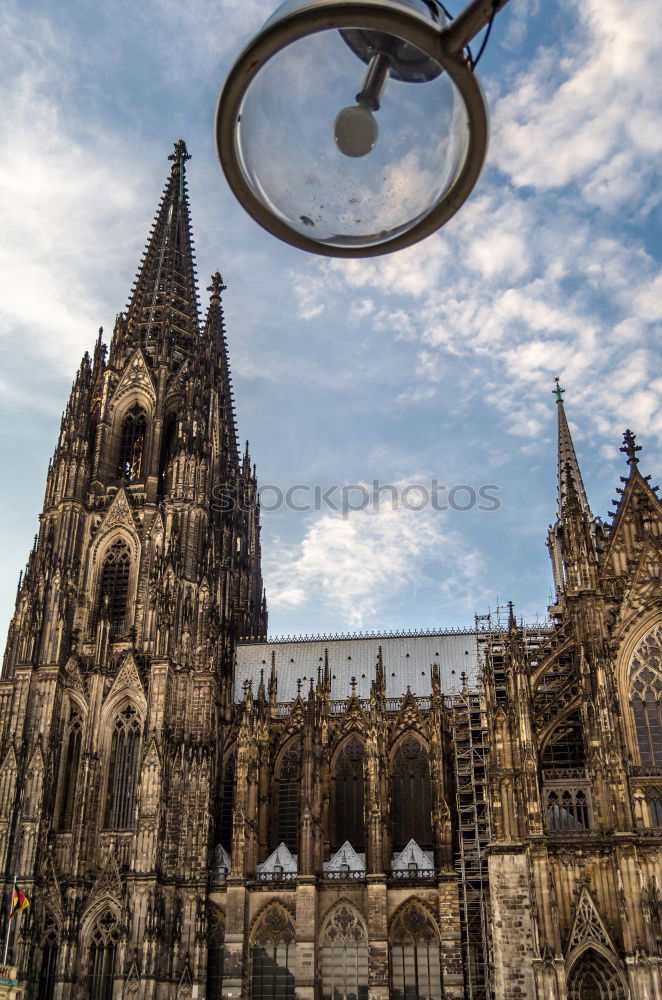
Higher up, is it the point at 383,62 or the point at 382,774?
the point at 382,774

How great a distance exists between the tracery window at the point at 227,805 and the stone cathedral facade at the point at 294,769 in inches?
3.6

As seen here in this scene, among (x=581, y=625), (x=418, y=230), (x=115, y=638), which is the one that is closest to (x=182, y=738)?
(x=115, y=638)

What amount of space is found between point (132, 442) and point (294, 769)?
62.0 feet

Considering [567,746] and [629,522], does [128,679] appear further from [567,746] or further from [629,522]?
[629,522]

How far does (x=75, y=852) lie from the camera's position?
127ft

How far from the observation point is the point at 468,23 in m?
4.17

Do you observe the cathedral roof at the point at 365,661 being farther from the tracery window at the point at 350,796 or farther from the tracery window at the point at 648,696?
the tracery window at the point at 648,696

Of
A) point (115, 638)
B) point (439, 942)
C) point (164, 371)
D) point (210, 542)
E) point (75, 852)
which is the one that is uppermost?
point (164, 371)

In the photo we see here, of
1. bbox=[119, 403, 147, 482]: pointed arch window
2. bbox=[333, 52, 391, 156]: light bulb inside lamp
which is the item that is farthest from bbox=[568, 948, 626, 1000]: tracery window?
bbox=[119, 403, 147, 482]: pointed arch window

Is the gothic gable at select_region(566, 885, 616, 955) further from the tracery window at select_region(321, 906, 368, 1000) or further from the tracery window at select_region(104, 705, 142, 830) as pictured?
the tracery window at select_region(104, 705, 142, 830)

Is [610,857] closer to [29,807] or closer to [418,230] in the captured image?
[29,807]

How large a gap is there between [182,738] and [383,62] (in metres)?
38.7

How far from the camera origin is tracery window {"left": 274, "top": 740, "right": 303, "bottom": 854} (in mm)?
42062

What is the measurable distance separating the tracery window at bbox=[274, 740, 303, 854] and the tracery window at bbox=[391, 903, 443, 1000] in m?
6.17
